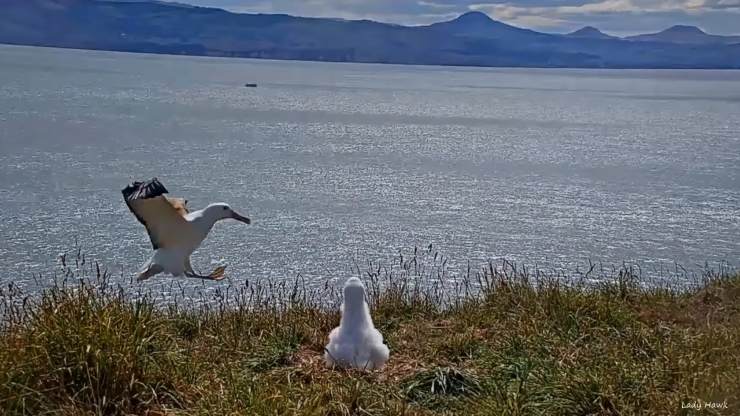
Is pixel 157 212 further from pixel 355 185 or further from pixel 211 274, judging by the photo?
pixel 355 185

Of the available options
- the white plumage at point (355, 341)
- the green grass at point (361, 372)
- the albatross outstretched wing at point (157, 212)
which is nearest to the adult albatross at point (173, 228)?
the albatross outstretched wing at point (157, 212)

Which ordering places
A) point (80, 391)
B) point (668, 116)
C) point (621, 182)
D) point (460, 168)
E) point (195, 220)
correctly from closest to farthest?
point (195, 220)
point (80, 391)
point (621, 182)
point (460, 168)
point (668, 116)

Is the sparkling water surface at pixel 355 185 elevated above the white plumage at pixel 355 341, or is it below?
below

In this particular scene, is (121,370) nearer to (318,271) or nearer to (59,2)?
(318,271)

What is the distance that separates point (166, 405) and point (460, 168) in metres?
22.2

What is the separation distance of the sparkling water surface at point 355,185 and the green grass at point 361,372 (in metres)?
3.81

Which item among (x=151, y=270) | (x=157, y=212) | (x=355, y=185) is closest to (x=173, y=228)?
(x=157, y=212)

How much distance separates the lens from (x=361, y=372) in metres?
4.91

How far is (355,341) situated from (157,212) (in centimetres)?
208

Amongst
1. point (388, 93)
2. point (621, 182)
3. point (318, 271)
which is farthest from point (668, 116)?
point (318, 271)

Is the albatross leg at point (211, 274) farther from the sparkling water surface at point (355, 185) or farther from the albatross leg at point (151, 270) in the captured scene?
the sparkling water surface at point (355, 185)

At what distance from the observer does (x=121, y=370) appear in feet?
13.7

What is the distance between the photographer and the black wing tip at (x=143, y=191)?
311 centimetres

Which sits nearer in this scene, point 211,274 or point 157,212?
point 157,212
